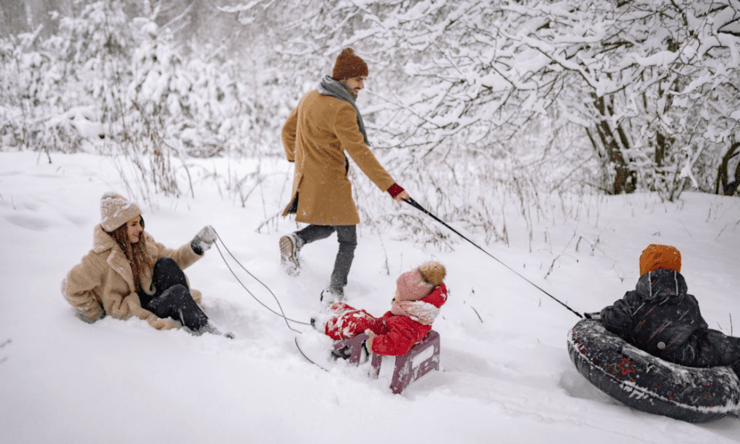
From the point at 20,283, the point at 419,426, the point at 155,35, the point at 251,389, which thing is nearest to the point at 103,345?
the point at 251,389

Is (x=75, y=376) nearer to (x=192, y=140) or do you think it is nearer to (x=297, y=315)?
(x=297, y=315)

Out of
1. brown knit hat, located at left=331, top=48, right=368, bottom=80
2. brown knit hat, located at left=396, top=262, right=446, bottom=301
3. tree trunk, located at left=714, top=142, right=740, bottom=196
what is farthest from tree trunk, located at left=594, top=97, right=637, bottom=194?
brown knit hat, located at left=396, top=262, right=446, bottom=301

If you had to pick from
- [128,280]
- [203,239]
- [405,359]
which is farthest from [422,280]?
[128,280]

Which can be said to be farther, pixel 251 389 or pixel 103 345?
pixel 103 345

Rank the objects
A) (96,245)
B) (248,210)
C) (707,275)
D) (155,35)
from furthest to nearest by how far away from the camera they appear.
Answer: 1. (155,35)
2. (248,210)
3. (707,275)
4. (96,245)

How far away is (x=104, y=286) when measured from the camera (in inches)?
84.2

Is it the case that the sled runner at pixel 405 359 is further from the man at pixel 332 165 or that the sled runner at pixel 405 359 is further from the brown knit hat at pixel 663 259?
the brown knit hat at pixel 663 259

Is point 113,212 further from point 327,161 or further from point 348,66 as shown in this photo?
point 348,66

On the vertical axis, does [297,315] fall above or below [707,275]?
below

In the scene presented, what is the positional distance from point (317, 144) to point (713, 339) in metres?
2.53

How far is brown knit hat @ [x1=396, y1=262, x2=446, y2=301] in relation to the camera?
79.2 inches

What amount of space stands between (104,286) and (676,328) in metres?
3.11

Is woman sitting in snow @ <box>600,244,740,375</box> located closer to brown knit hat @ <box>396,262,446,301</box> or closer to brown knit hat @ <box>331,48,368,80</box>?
brown knit hat @ <box>396,262,446,301</box>

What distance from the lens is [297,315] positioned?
2.72m
